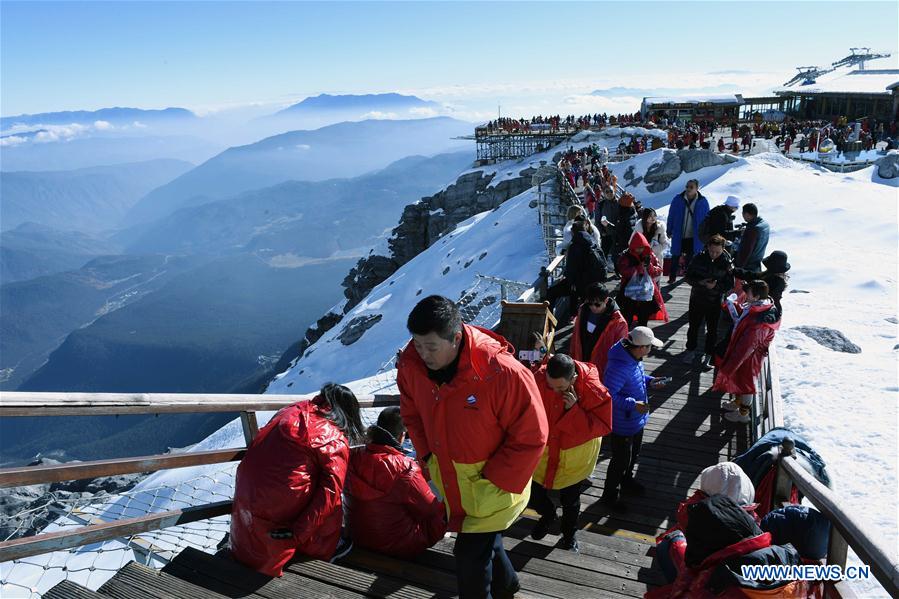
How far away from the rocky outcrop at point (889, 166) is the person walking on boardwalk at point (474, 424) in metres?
29.9

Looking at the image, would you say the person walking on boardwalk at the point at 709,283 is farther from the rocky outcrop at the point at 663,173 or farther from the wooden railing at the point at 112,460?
the rocky outcrop at the point at 663,173

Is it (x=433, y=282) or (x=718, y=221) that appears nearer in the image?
(x=718, y=221)

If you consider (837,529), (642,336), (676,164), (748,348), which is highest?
(676,164)

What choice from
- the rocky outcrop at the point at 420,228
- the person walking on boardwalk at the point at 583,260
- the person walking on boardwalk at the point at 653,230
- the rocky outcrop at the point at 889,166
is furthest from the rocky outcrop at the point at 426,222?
the person walking on boardwalk at the point at 583,260

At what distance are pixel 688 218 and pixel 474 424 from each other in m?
8.52

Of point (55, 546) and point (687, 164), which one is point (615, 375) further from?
point (687, 164)

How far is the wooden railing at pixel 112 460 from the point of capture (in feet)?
9.05

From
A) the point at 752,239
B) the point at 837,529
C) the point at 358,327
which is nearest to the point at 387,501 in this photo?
the point at 837,529

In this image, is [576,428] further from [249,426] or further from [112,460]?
[112,460]

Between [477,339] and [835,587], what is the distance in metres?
2.08

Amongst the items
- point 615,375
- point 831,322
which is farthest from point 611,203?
point 615,375

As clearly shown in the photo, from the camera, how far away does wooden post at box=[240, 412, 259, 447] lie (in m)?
3.73

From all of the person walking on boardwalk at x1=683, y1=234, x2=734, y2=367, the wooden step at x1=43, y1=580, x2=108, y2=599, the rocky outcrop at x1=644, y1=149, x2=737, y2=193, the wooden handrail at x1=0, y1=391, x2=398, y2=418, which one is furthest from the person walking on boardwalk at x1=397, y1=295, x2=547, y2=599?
the rocky outcrop at x1=644, y1=149, x2=737, y2=193

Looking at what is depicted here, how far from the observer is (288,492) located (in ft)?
10.9
